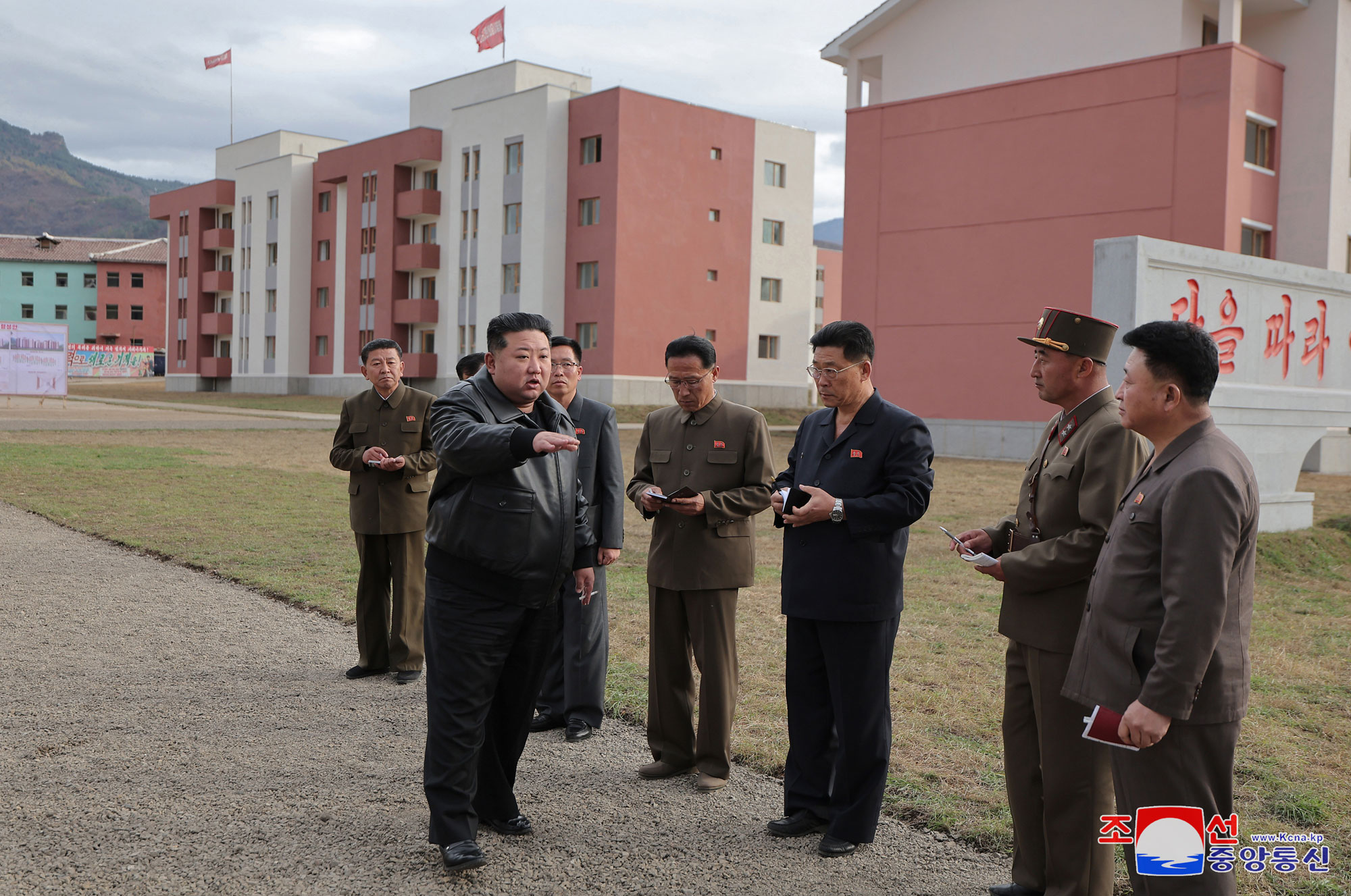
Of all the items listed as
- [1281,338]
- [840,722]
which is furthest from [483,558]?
[1281,338]

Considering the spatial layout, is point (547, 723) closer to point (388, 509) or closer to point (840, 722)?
point (388, 509)

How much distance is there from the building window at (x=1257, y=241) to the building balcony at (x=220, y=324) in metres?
53.3

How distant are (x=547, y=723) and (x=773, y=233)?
149 feet

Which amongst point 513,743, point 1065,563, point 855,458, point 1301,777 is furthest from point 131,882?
point 1301,777

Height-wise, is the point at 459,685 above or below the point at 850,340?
below

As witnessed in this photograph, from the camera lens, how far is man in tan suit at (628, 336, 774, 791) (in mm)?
4957

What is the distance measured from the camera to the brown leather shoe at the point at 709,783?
485 cm

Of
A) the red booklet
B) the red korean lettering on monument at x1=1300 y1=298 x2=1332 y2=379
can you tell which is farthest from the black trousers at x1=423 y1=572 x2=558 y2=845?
the red korean lettering on monument at x1=1300 y1=298 x2=1332 y2=379

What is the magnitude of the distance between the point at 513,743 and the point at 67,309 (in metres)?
101

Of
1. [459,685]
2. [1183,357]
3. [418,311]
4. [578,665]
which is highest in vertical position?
[418,311]

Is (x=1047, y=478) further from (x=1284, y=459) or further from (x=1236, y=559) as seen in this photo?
(x=1284, y=459)

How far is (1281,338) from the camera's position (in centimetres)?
1355

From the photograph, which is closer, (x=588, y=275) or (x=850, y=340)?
(x=850, y=340)

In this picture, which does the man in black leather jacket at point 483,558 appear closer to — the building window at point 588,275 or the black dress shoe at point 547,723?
the black dress shoe at point 547,723
